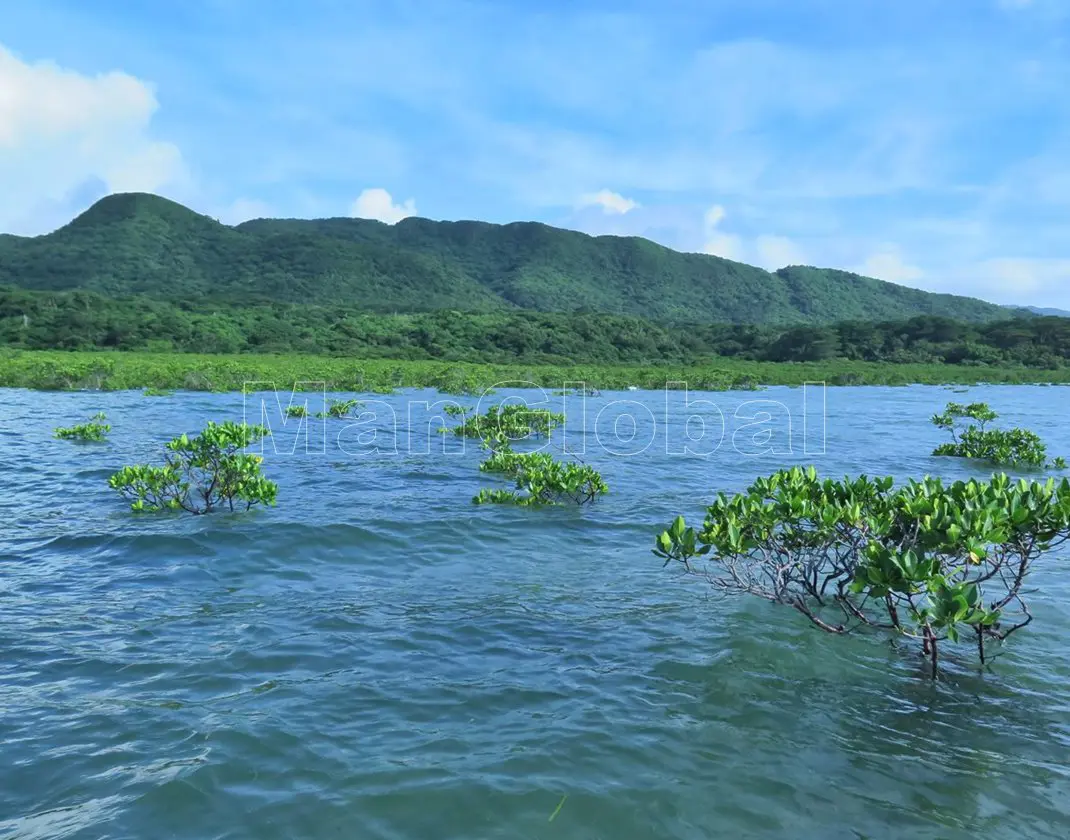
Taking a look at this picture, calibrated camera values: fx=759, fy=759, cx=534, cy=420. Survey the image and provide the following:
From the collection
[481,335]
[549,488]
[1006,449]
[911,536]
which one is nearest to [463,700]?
[911,536]

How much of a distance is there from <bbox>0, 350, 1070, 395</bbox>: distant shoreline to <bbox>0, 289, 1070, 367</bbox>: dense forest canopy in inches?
446

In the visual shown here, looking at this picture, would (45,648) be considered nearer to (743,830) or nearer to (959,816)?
(743,830)

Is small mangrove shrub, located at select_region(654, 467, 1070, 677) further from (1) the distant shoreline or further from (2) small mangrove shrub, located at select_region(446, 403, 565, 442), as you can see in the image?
(1) the distant shoreline

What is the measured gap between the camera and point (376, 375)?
53.4m

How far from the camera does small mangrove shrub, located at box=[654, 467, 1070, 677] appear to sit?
245 inches

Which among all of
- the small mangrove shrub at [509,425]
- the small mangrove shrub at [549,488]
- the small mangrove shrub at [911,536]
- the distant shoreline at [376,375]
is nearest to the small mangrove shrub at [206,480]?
the small mangrove shrub at [549,488]

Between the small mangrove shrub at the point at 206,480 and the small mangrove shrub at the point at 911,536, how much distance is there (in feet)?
29.3

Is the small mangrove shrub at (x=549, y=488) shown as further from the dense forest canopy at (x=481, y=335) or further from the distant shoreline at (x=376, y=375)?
the dense forest canopy at (x=481, y=335)

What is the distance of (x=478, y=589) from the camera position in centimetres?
989

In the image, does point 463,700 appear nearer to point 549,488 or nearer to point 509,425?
point 549,488

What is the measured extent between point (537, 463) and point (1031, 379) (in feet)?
262

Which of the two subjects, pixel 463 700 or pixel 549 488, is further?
pixel 549 488

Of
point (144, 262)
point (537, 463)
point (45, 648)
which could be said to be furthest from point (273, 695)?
point (144, 262)

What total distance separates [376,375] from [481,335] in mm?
47548
